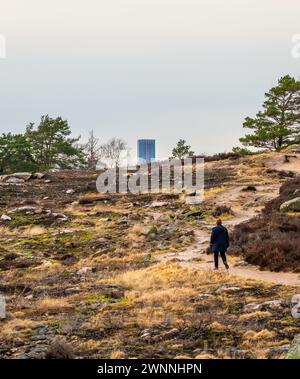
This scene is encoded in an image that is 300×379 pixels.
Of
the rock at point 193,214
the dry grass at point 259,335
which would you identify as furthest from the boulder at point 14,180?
the dry grass at point 259,335

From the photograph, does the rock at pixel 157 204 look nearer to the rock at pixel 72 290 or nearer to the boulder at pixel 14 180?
the rock at pixel 72 290

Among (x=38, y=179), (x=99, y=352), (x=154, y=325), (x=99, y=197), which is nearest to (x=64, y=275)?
(x=154, y=325)

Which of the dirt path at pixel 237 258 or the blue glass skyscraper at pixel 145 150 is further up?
the blue glass skyscraper at pixel 145 150

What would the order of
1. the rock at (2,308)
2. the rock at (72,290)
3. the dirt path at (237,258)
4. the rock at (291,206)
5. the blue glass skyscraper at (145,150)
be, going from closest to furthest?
the rock at (2,308) → the rock at (72,290) → the dirt path at (237,258) → the rock at (291,206) → the blue glass skyscraper at (145,150)

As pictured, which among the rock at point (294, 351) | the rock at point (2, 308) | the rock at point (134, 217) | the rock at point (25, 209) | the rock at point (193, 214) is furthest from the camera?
the rock at point (25, 209)

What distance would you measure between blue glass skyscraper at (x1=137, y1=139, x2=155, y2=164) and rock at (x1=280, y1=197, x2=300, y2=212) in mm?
43878

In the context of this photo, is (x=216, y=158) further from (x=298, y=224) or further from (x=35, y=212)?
(x=298, y=224)

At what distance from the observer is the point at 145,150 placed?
70.2 meters

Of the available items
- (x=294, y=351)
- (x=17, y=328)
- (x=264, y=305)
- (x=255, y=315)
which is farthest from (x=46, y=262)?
(x=294, y=351)

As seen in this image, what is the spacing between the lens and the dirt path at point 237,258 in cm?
1484

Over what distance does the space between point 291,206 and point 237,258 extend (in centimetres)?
677

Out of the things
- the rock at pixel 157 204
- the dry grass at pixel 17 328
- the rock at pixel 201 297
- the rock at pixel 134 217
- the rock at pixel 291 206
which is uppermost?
the rock at pixel 291 206

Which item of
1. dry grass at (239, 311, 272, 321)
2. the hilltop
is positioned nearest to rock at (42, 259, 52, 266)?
the hilltop

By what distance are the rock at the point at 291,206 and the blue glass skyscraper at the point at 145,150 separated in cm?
4388
